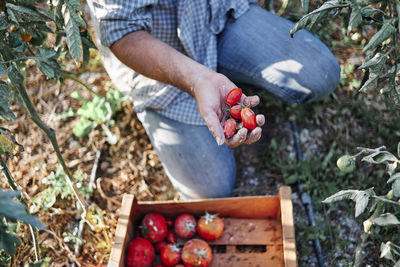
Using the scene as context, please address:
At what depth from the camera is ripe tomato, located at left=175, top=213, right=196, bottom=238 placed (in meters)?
1.62

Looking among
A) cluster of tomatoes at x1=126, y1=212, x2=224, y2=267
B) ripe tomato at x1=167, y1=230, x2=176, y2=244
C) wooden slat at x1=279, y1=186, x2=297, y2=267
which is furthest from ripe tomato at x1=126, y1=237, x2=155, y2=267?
wooden slat at x1=279, y1=186, x2=297, y2=267

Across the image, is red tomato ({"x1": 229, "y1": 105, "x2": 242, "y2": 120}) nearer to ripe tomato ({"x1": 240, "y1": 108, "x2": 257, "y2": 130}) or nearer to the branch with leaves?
ripe tomato ({"x1": 240, "y1": 108, "x2": 257, "y2": 130})

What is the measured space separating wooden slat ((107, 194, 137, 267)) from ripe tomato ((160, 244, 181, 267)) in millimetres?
155

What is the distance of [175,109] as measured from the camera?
1822mm

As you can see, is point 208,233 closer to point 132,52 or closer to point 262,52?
point 132,52

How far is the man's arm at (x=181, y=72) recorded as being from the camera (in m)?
1.35

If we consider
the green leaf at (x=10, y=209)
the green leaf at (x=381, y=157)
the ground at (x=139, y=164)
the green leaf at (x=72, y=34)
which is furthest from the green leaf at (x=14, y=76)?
the green leaf at (x=381, y=157)

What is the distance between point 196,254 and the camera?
150 cm

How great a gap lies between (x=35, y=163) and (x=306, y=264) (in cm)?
140

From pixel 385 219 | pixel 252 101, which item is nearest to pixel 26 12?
pixel 252 101

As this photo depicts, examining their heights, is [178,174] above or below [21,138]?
below

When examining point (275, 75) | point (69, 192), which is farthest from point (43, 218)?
point (275, 75)

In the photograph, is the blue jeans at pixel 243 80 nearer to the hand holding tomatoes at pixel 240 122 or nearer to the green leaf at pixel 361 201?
the hand holding tomatoes at pixel 240 122

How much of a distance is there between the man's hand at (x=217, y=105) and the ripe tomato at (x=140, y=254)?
551mm
